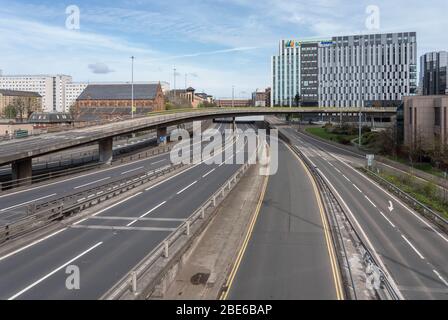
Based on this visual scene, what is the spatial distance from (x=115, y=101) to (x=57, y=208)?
4529 inches

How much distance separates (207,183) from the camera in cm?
4069

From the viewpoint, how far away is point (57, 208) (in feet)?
77.6

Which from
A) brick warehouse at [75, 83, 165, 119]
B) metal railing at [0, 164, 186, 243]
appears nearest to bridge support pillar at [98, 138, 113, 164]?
metal railing at [0, 164, 186, 243]

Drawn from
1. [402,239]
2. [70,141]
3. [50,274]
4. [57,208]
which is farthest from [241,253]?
Result: [70,141]

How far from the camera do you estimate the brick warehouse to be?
129 meters

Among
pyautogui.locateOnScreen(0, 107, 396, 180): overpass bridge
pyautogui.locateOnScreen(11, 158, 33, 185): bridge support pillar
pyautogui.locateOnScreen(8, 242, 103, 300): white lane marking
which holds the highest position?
pyautogui.locateOnScreen(0, 107, 396, 180): overpass bridge

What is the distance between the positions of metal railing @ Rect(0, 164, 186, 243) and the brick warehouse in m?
96.0

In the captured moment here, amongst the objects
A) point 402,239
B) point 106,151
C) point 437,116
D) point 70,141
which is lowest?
point 402,239

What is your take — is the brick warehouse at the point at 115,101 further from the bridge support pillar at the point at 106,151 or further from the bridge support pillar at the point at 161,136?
the bridge support pillar at the point at 106,151

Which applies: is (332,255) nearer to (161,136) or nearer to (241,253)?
(241,253)

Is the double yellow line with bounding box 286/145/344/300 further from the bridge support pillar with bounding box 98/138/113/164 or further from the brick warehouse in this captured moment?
the brick warehouse

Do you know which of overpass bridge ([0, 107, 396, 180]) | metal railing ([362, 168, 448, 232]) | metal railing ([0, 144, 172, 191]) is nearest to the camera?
metal railing ([362, 168, 448, 232])
